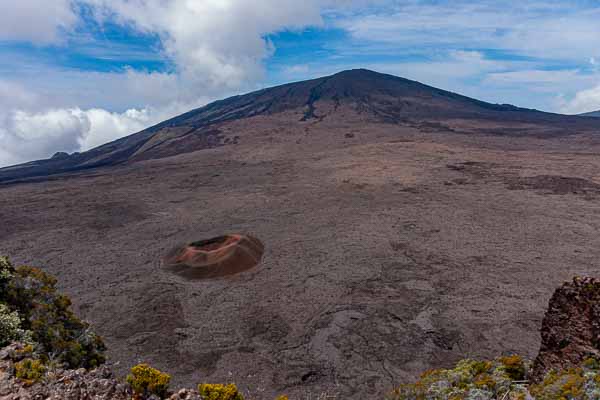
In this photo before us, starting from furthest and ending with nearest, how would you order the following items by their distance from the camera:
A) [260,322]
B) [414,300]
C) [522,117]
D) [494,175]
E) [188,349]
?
[522,117] → [494,175] → [414,300] → [260,322] → [188,349]

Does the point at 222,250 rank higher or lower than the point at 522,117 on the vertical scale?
lower

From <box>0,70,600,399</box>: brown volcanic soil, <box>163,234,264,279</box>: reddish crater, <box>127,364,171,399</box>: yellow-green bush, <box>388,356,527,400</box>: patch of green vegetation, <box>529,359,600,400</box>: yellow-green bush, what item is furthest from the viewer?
<box>163,234,264,279</box>: reddish crater

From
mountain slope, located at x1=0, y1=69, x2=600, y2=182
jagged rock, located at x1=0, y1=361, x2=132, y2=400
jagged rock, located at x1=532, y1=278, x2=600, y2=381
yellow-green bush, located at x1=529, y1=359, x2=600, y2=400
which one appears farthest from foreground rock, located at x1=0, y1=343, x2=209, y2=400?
mountain slope, located at x1=0, y1=69, x2=600, y2=182

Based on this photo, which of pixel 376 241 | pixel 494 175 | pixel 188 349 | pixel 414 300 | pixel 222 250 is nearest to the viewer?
pixel 188 349

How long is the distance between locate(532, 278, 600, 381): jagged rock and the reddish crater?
1307cm

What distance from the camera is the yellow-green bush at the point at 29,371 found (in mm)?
4039

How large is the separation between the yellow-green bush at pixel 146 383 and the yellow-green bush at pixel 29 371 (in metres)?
0.90

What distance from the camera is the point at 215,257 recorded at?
1753cm

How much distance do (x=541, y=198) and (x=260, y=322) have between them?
21.7 meters

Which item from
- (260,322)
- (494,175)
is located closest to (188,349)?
(260,322)

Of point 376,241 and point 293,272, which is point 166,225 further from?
point 376,241

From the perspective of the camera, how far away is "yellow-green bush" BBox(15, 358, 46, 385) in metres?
4.04

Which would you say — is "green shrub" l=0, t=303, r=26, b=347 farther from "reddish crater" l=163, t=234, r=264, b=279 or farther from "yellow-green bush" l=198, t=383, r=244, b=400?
"reddish crater" l=163, t=234, r=264, b=279

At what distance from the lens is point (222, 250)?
1797cm
